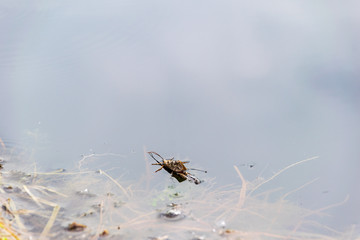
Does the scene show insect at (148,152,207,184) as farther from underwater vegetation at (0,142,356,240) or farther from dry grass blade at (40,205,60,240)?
dry grass blade at (40,205,60,240)

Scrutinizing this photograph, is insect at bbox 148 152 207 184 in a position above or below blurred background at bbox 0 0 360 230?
below

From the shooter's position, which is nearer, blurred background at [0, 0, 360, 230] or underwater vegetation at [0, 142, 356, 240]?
underwater vegetation at [0, 142, 356, 240]

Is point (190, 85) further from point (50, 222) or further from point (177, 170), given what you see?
point (50, 222)

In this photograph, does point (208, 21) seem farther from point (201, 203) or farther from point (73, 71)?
point (201, 203)

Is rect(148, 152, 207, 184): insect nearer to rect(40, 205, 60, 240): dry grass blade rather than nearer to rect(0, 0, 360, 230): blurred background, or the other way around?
rect(0, 0, 360, 230): blurred background

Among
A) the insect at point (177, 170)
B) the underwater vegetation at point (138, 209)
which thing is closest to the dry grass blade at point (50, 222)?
the underwater vegetation at point (138, 209)

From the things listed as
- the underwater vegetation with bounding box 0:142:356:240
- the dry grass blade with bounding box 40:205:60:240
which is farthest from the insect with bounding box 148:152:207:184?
the dry grass blade with bounding box 40:205:60:240

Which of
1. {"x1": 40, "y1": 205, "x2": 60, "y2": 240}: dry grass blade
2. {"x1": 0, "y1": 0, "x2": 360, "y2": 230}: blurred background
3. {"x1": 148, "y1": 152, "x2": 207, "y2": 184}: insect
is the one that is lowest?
{"x1": 40, "y1": 205, "x2": 60, "y2": 240}: dry grass blade
